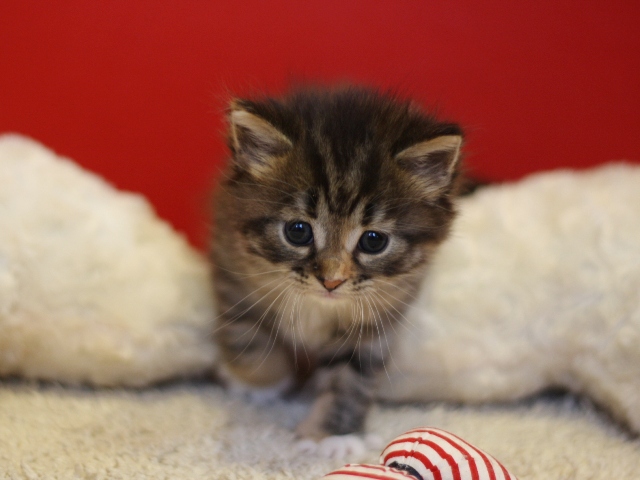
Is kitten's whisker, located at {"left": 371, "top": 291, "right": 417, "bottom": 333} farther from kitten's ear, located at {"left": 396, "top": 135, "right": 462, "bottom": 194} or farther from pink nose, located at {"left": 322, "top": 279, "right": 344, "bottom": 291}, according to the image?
kitten's ear, located at {"left": 396, "top": 135, "right": 462, "bottom": 194}

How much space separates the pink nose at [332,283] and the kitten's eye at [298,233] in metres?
0.09

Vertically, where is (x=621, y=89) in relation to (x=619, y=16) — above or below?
below

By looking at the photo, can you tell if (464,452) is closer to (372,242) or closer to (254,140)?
(372,242)

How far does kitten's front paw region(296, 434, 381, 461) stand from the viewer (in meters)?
1.27

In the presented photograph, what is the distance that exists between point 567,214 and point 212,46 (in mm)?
1195

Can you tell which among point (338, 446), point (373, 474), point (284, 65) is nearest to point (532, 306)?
point (338, 446)

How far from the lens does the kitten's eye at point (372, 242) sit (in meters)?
1.24

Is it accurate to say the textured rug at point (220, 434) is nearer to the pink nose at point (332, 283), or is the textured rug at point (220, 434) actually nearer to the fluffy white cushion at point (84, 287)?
the fluffy white cushion at point (84, 287)

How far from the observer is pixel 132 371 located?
1469 millimetres

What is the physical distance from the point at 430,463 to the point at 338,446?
42cm

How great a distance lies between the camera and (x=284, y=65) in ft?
6.57

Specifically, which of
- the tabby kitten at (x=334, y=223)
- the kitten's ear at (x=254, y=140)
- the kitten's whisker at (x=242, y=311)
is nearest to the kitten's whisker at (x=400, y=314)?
the tabby kitten at (x=334, y=223)

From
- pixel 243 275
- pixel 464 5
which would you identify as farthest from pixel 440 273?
pixel 464 5

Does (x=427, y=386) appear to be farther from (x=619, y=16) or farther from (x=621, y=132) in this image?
(x=619, y=16)
